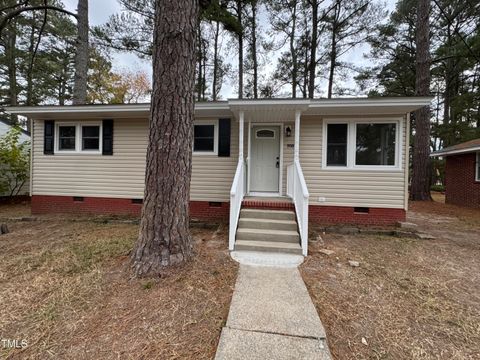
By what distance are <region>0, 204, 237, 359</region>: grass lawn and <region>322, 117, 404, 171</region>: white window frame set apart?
11.9 feet

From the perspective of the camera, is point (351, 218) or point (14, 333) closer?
point (14, 333)

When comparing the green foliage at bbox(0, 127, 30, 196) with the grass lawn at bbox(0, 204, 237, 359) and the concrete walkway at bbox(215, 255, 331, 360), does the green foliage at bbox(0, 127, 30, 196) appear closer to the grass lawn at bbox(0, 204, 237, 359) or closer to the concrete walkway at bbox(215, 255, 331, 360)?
the grass lawn at bbox(0, 204, 237, 359)

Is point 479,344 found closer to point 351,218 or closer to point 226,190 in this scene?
point 351,218

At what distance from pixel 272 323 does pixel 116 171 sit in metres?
5.97

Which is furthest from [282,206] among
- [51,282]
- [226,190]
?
[51,282]

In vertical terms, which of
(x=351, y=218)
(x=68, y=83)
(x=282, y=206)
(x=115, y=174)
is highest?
(x=68, y=83)

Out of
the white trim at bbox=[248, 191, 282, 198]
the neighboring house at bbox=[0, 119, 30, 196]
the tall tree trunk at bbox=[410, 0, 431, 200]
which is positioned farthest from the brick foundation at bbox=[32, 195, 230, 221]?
the tall tree trunk at bbox=[410, 0, 431, 200]

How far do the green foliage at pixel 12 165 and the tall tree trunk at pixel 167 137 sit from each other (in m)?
9.37

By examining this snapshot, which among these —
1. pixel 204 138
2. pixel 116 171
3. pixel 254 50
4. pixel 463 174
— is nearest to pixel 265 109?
pixel 204 138

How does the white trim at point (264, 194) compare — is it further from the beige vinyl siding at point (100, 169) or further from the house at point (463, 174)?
the house at point (463, 174)

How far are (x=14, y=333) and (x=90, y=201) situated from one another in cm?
511

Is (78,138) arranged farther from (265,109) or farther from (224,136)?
(265,109)

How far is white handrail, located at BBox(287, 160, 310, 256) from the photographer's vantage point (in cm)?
379

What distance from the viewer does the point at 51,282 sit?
282cm
